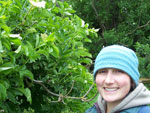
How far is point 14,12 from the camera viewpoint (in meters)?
1.81

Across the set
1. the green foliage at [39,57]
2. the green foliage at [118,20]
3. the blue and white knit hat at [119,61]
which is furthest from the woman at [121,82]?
the green foliage at [118,20]

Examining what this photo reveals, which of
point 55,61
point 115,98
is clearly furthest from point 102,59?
point 55,61

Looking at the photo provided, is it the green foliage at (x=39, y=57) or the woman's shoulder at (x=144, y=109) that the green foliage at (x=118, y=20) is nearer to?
the green foliage at (x=39, y=57)

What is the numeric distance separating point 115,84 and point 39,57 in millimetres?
488

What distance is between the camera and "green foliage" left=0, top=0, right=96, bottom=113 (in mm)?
1566

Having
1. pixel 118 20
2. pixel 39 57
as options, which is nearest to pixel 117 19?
pixel 118 20

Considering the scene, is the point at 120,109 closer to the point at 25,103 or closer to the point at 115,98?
the point at 115,98

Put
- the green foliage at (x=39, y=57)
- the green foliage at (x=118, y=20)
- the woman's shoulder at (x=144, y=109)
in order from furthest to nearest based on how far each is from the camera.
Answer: the green foliage at (x=118, y=20) → the green foliage at (x=39, y=57) → the woman's shoulder at (x=144, y=109)

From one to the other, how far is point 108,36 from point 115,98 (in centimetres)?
724

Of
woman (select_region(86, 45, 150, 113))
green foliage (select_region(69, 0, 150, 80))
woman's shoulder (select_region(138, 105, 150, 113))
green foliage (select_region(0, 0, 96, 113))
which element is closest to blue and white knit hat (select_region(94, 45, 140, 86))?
woman (select_region(86, 45, 150, 113))

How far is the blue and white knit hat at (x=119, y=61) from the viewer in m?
1.40

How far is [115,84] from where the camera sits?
4.59 feet

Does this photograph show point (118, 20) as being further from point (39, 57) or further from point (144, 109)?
point (144, 109)

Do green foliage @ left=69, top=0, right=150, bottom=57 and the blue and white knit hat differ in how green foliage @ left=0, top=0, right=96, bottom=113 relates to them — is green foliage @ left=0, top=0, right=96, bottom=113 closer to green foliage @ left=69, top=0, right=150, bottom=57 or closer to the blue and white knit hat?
the blue and white knit hat
